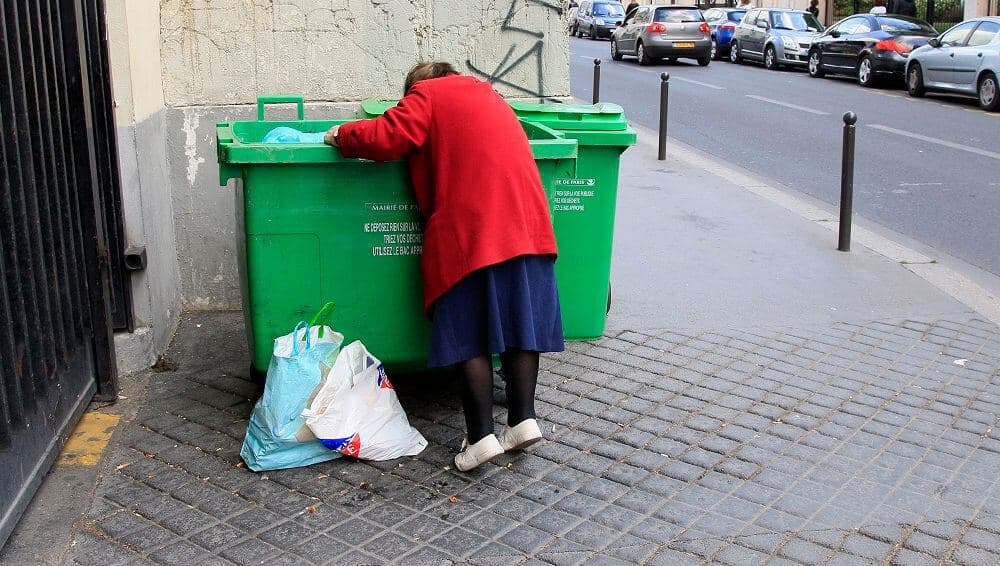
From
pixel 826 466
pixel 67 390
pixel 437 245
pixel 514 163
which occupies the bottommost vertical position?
pixel 826 466

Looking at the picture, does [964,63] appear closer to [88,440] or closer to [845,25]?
[845,25]

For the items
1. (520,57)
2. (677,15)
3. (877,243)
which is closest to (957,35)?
(677,15)

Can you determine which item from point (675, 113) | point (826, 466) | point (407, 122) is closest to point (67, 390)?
point (407, 122)

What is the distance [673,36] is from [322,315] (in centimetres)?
2505

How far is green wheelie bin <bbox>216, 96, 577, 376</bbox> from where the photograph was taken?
14.7 ft

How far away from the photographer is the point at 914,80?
2017 cm

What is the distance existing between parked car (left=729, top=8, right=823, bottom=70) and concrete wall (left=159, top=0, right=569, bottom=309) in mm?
21379

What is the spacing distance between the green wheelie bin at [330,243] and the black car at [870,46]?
63.1ft

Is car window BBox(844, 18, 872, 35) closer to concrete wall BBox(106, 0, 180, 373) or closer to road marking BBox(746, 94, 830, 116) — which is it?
road marking BBox(746, 94, 830, 116)

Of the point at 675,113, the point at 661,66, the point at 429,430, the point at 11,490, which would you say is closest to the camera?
the point at 11,490

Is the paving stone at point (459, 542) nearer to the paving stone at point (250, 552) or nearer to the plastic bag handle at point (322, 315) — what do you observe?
the paving stone at point (250, 552)

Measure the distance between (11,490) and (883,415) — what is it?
3.69 m

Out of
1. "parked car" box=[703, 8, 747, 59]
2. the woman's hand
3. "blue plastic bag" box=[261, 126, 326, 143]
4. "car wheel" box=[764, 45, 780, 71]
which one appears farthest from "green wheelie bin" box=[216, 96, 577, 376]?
"parked car" box=[703, 8, 747, 59]

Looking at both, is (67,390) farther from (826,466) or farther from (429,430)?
(826,466)
